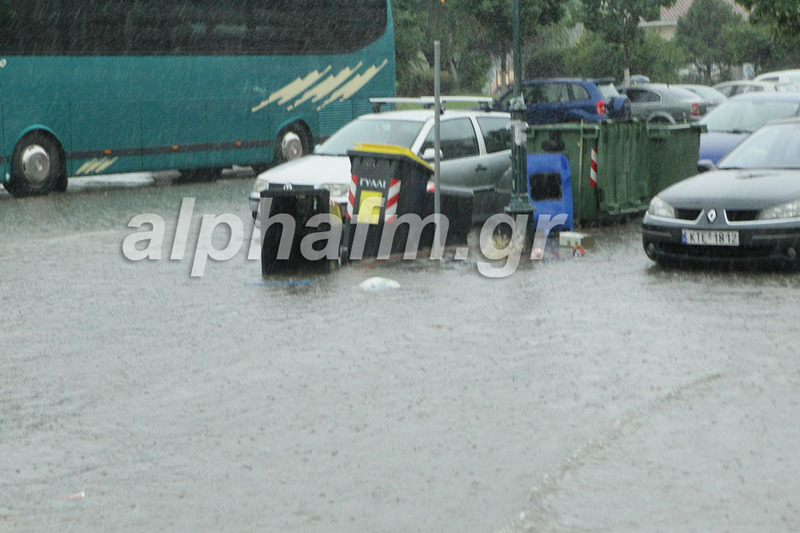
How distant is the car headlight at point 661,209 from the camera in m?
12.2

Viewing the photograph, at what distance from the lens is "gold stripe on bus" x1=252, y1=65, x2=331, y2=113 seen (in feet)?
83.7

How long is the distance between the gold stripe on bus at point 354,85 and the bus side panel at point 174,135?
3.34 m

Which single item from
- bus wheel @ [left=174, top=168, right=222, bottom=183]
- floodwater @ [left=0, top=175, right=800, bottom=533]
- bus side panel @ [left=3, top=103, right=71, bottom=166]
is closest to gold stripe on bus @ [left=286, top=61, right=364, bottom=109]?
bus wheel @ [left=174, top=168, right=222, bottom=183]

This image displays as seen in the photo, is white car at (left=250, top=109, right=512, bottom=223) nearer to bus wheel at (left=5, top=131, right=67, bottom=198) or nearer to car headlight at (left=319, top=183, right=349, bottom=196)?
car headlight at (left=319, top=183, right=349, bottom=196)

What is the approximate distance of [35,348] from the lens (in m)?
9.06

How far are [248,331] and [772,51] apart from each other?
2497 inches

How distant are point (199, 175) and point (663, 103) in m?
16.6

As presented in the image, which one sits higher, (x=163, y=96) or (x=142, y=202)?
(x=163, y=96)

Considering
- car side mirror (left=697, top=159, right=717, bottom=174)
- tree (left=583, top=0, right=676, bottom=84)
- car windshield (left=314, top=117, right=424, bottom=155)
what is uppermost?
tree (left=583, top=0, right=676, bottom=84)

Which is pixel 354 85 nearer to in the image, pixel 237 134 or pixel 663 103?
pixel 237 134

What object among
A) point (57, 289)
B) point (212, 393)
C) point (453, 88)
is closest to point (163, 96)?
point (57, 289)

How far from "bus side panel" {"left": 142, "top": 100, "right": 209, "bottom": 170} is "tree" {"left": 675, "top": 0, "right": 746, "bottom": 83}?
55845mm

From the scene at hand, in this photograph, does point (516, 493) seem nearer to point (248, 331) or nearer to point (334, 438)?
point (334, 438)

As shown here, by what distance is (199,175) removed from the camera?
25.8 metres
